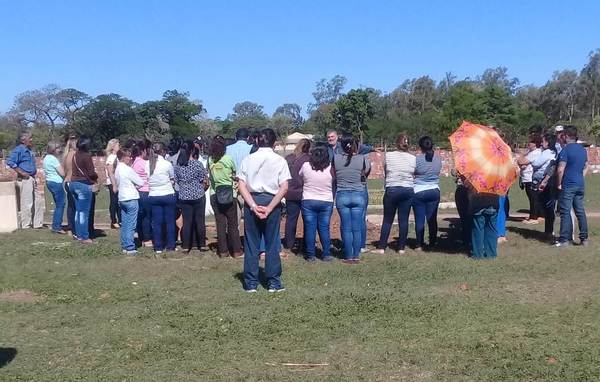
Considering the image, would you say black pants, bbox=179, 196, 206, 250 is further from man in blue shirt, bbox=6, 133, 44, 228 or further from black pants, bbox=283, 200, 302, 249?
man in blue shirt, bbox=6, 133, 44, 228

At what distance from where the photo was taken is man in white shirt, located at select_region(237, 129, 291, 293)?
7.38m

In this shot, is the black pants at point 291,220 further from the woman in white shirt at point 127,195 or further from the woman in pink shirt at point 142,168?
the woman in white shirt at point 127,195

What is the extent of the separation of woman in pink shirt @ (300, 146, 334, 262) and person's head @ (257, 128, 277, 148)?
5.20ft

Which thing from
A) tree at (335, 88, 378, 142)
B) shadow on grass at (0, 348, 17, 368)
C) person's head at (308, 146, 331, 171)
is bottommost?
shadow on grass at (0, 348, 17, 368)

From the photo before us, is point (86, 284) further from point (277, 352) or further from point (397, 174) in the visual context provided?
point (397, 174)

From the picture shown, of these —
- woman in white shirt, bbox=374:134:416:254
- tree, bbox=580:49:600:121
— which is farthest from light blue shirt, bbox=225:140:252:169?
tree, bbox=580:49:600:121

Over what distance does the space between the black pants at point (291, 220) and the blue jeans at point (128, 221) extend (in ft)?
7.50

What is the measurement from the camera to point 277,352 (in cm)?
556

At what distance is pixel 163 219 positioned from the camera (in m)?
10.1

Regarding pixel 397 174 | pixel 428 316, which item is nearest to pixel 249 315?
pixel 428 316

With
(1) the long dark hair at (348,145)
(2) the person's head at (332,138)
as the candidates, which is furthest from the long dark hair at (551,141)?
(1) the long dark hair at (348,145)

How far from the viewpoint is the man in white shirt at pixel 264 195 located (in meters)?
7.38

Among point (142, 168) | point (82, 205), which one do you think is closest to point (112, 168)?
point (82, 205)

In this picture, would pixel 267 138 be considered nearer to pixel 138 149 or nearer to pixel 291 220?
pixel 291 220
